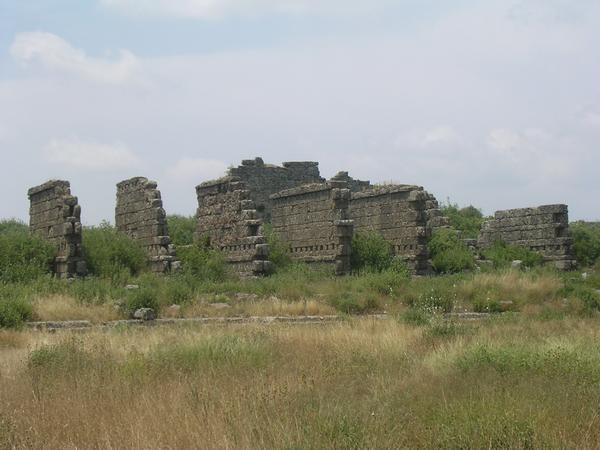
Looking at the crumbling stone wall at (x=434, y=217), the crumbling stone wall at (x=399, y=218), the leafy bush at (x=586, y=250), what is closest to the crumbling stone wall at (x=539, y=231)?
the leafy bush at (x=586, y=250)

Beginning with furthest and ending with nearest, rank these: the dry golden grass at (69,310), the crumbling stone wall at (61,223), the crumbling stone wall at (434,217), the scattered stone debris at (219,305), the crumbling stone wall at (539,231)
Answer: the crumbling stone wall at (434,217), the crumbling stone wall at (539,231), the crumbling stone wall at (61,223), the scattered stone debris at (219,305), the dry golden grass at (69,310)

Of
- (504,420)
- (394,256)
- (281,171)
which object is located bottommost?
(504,420)

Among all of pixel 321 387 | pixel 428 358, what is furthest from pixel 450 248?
pixel 321 387

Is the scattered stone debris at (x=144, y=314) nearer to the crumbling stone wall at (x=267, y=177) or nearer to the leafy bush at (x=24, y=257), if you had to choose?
the leafy bush at (x=24, y=257)

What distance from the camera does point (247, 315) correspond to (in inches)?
A: 672

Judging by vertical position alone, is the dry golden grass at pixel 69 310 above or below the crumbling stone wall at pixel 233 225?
below

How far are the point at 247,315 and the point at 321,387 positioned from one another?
8.44 m

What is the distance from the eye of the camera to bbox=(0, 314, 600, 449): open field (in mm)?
6668

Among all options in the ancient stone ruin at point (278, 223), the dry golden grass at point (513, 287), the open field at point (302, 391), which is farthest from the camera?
the ancient stone ruin at point (278, 223)

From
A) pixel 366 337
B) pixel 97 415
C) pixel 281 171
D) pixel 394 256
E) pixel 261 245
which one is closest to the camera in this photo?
pixel 97 415

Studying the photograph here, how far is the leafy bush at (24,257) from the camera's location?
68.9 feet

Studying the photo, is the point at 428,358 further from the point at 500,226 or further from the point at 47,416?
the point at 500,226

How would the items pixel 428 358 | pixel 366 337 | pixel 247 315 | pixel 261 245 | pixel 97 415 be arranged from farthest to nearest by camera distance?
1. pixel 261 245
2. pixel 247 315
3. pixel 366 337
4. pixel 428 358
5. pixel 97 415

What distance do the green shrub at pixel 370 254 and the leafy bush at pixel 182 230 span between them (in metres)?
6.22
